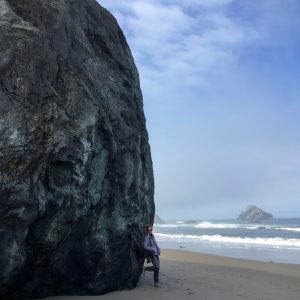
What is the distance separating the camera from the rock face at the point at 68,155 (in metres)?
7.23

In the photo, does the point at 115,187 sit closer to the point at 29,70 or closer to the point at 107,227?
the point at 107,227

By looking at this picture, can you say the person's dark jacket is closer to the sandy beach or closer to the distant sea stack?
the sandy beach

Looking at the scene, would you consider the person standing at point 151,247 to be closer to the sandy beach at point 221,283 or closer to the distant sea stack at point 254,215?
the sandy beach at point 221,283

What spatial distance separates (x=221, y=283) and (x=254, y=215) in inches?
6263

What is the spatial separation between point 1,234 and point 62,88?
127 inches

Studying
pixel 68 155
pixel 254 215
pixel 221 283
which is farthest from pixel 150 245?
pixel 254 215

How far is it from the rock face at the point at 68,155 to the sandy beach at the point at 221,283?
83 cm

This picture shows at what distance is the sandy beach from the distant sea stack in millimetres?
147006

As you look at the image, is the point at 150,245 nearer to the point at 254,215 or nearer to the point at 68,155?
the point at 68,155

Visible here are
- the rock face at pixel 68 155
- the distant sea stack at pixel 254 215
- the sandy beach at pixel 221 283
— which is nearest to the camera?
the rock face at pixel 68 155

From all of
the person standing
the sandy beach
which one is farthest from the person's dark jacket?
the sandy beach

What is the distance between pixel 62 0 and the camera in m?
9.29

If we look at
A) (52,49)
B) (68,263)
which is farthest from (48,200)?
(52,49)

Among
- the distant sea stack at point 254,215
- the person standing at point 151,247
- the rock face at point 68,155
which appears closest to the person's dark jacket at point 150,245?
the person standing at point 151,247
